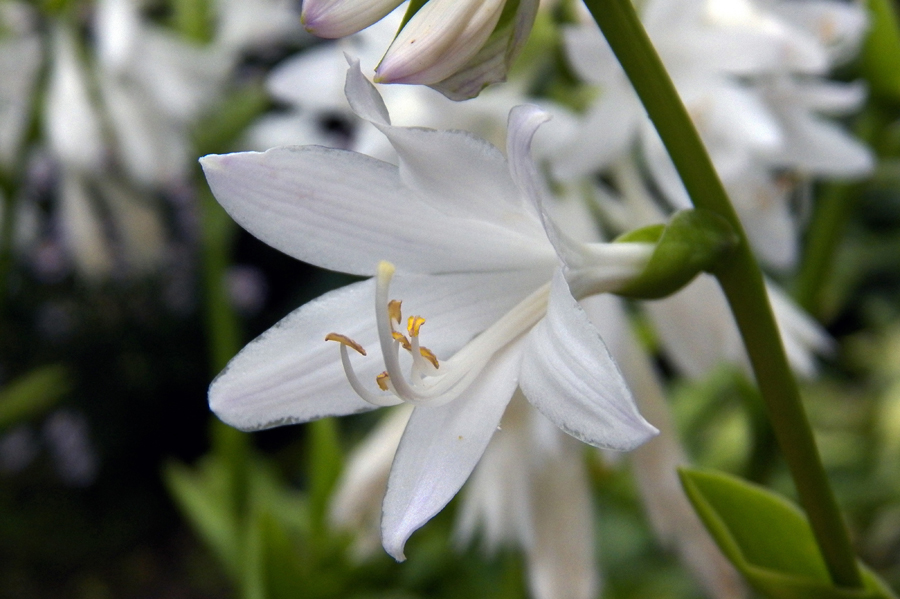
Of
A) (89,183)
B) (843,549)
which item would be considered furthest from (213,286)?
(843,549)

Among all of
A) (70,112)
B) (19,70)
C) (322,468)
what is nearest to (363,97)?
(322,468)

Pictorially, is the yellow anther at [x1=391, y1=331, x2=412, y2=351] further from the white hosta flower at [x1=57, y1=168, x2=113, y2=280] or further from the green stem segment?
the white hosta flower at [x1=57, y1=168, x2=113, y2=280]

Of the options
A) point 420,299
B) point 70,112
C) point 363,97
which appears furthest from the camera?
point 70,112

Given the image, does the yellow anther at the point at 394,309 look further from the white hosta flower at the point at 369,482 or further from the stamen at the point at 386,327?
the white hosta flower at the point at 369,482

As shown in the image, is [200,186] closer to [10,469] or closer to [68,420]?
[68,420]

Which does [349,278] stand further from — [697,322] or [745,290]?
[745,290]

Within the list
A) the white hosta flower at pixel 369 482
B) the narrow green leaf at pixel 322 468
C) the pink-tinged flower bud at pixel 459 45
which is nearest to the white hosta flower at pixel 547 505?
the white hosta flower at pixel 369 482

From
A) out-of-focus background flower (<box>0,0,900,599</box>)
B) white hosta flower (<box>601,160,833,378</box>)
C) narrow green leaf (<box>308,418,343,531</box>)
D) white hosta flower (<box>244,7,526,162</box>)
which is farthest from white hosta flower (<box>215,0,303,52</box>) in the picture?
white hosta flower (<box>601,160,833,378</box>)
